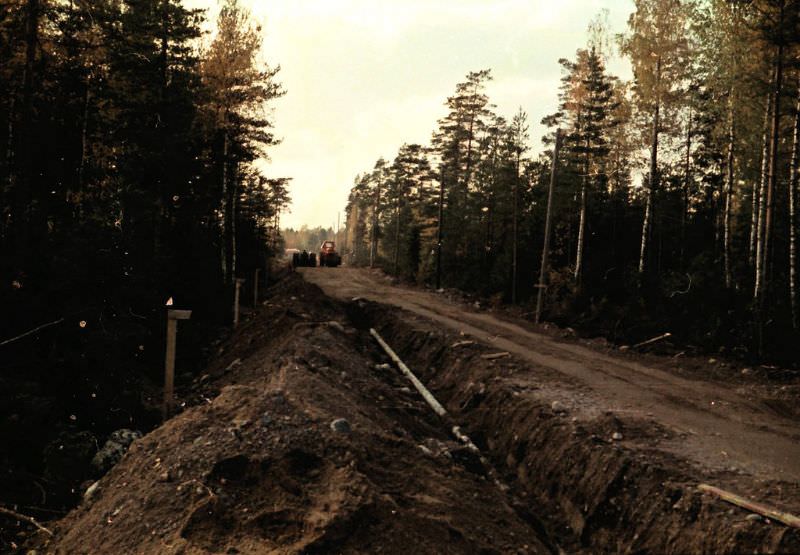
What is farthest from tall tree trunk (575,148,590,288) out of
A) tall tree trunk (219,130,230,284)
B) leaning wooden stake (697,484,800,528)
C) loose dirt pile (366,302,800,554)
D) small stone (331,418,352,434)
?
leaning wooden stake (697,484,800,528)

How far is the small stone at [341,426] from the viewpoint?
691 cm

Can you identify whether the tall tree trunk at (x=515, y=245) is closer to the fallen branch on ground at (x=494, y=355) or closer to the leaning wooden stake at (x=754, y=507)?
the fallen branch on ground at (x=494, y=355)

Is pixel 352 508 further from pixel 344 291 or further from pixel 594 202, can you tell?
pixel 594 202

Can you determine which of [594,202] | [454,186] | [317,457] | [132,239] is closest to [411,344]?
[132,239]

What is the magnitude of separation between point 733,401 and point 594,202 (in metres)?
21.8

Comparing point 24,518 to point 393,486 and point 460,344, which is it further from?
point 460,344

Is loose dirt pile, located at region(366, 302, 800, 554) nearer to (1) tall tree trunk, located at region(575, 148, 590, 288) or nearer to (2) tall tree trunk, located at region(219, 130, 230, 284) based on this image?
(1) tall tree trunk, located at region(575, 148, 590, 288)

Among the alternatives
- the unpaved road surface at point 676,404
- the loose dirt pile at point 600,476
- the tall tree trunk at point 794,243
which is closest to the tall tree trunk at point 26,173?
the loose dirt pile at point 600,476

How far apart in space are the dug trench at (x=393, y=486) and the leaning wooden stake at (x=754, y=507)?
0.08m

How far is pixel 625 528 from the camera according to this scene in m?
5.96

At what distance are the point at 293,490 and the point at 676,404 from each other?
683 centimetres

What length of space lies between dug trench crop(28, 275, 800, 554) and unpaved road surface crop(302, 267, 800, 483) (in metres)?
0.32

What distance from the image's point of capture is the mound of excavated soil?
4949mm

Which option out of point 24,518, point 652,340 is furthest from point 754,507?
point 652,340
